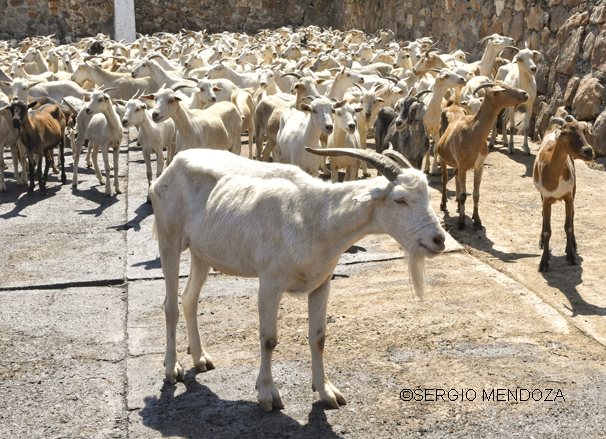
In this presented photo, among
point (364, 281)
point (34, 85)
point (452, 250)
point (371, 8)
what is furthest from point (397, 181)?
point (371, 8)

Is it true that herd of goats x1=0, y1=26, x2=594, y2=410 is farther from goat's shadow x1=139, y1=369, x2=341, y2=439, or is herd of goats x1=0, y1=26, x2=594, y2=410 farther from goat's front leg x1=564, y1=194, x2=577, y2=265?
goat's shadow x1=139, y1=369, x2=341, y2=439

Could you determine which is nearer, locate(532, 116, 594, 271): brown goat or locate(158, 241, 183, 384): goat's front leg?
locate(158, 241, 183, 384): goat's front leg

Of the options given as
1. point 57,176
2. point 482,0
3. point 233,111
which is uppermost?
point 482,0

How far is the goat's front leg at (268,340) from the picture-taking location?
13.7 feet

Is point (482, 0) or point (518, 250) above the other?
point (482, 0)

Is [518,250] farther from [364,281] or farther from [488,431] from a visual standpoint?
[488,431]

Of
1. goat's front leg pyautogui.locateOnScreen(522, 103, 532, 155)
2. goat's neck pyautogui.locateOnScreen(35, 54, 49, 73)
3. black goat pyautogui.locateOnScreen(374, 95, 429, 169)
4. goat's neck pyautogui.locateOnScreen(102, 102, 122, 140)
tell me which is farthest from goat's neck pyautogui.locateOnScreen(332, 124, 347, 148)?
goat's neck pyautogui.locateOnScreen(35, 54, 49, 73)

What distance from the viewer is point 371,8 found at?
27.5 meters

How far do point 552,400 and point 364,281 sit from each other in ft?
8.91

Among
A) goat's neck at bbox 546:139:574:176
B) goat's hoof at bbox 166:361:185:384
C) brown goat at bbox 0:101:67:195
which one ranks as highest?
goat's neck at bbox 546:139:574:176

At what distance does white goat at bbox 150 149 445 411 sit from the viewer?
154 inches

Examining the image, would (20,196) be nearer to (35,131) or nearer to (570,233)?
(35,131)

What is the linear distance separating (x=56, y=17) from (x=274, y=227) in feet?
107

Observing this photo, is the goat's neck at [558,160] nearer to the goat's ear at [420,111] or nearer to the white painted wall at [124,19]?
the goat's ear at [420,111]
